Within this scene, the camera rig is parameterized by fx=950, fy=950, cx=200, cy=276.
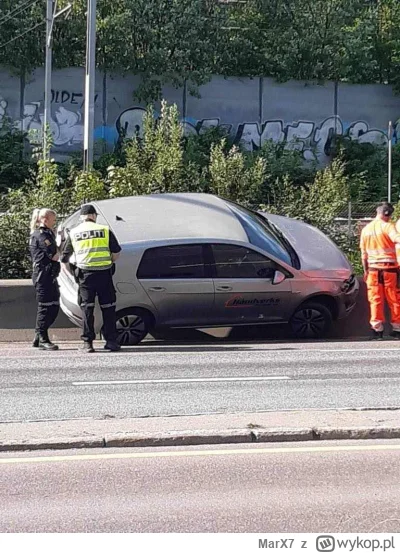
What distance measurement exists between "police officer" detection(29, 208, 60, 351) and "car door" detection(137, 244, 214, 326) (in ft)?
3.64

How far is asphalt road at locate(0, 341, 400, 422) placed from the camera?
8.48 metres

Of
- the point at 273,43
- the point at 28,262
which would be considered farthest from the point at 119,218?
the point at 273,43

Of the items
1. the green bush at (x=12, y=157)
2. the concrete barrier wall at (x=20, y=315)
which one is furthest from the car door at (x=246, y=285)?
the green bush at (x=12, y=157)

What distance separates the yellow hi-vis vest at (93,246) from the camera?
11.6m

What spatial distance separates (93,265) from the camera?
11.6m

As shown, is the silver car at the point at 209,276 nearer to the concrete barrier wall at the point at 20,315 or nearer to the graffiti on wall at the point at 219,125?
the concrete barrier wall at the point at 20,315

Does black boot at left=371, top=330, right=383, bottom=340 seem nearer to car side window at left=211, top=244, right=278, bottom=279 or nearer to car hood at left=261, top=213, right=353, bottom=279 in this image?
car hood at left=261, top=213, right=353, bottom=279

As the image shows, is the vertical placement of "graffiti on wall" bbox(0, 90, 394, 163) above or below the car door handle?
above

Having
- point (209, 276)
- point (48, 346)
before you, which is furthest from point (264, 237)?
point (48, 346)

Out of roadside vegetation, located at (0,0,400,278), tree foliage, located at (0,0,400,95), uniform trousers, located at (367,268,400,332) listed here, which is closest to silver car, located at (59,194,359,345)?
uniform trousers, located at (367,268,400,332)

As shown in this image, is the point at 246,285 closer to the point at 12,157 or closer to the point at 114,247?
the point at 114,247

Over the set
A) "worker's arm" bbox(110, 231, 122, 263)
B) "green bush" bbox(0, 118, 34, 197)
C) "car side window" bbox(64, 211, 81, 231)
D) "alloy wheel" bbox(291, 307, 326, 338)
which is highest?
"green bush" bbox(0, 118, 34, 197)

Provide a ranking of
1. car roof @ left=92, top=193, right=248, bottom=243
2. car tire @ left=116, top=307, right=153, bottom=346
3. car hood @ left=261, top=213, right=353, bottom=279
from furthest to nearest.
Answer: car hood @ left=261, top=213, right=353, bottom=279 → car roof @ left=92, top=193, right=248, bottom=243 → car tire @ left=116, top=307, right=153, bottom=346

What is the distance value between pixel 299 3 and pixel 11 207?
2700cm
